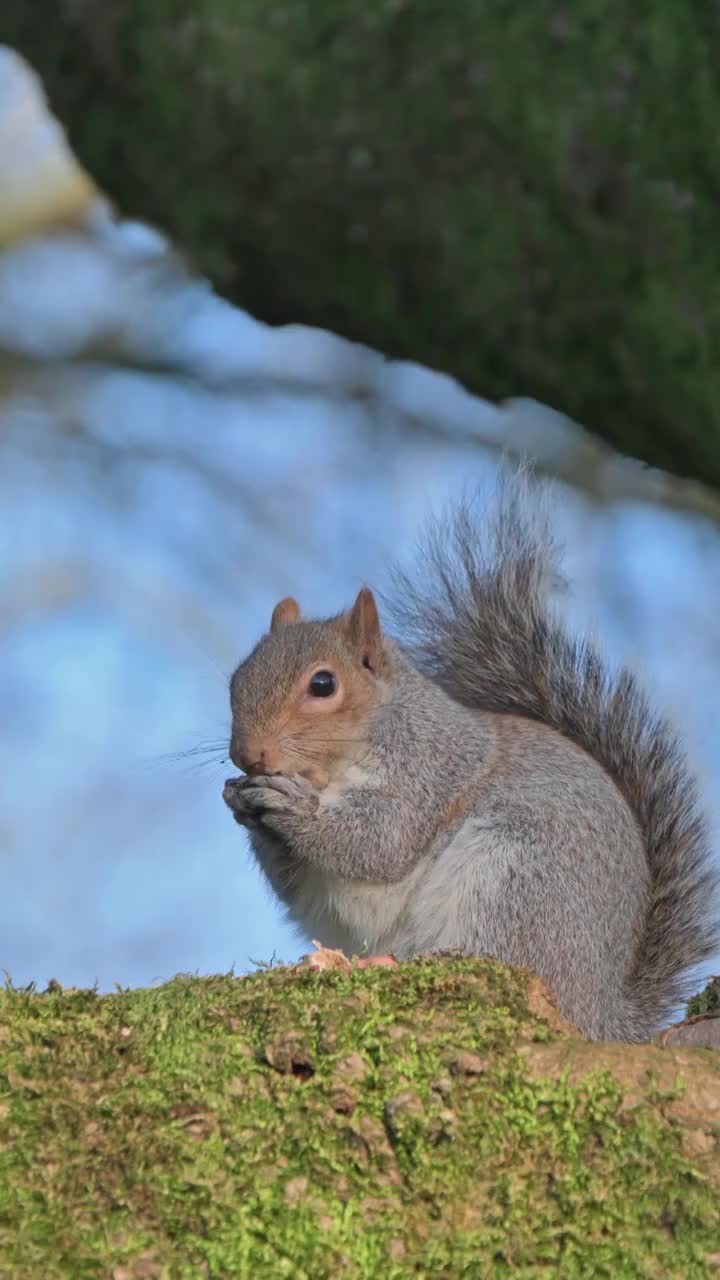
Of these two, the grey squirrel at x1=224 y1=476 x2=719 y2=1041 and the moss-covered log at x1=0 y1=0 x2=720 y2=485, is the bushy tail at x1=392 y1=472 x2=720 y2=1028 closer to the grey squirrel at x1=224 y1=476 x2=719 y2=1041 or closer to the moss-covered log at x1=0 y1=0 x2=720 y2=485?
the grey squirrel at x1=224 y1=476 x2=719 y2=1041

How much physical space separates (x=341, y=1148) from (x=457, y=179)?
3.33 feet

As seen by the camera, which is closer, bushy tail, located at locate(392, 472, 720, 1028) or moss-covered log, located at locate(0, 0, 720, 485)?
moss-covered log, located at locate(0, 0, 720, 485)

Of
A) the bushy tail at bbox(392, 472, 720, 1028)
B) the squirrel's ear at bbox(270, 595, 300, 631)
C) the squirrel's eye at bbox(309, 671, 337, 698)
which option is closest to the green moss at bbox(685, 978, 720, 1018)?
the bushy tail at bbox(392, 472, 720, 1028)

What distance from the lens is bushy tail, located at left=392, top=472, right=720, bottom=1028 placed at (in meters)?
2.46

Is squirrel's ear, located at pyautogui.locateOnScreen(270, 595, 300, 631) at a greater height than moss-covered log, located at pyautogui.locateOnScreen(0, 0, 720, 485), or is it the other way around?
squirrel's ear, located at pyautogui.locateOnScreen(270, 595, 300, 631)

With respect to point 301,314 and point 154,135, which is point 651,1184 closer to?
point 301,314

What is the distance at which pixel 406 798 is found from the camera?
2424 millimetres

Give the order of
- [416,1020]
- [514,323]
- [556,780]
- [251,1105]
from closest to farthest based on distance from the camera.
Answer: [514,323], [251,1105], [416,1020], [556,780]

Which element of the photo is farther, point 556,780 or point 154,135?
point 556,780

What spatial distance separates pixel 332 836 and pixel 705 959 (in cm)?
73

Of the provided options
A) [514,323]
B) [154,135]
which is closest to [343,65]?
[154,135]

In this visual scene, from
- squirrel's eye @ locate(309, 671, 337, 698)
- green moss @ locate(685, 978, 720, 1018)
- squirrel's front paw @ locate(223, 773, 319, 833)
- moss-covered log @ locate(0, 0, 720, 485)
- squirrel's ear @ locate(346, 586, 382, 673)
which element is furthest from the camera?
squirrel's ear @ locate(346, 586, 382, 673)

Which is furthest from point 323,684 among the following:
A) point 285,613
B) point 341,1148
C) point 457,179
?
point 457,179

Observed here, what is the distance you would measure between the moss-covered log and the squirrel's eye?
3.82 feet
